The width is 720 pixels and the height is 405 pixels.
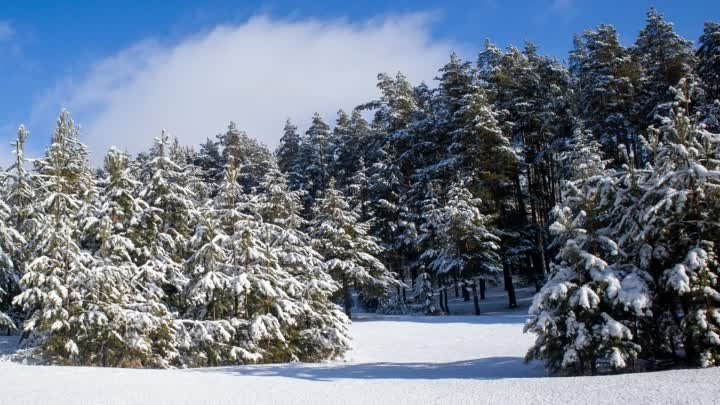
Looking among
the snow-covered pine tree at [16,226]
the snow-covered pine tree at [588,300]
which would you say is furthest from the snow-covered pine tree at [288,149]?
the snow-covered pine tree at [588,300]

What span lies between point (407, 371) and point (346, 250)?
19.2 metres

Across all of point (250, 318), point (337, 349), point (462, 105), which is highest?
point (462, 105)

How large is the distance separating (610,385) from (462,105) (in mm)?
30513

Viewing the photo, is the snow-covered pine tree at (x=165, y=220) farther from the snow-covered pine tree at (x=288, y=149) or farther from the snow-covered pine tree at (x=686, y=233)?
the snow-covered pine tree at (x=288, y=149)

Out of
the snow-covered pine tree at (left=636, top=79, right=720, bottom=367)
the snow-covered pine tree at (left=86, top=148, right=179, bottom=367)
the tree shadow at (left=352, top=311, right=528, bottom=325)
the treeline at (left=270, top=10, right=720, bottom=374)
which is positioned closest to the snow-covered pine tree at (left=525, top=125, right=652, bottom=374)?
the treeline at (left=270, top=10, right=720, bottom=374)

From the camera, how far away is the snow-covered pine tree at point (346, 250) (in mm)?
33969

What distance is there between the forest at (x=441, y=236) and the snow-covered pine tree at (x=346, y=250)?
0.15 metres

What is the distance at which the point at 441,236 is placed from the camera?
34.8 metres

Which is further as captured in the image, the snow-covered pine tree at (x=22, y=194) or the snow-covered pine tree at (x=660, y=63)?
the snow-covered pine tree at (x=660, y=63)

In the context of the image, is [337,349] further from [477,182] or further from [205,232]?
[477,182]

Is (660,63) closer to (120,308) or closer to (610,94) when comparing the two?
(610,94)

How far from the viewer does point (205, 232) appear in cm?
1972

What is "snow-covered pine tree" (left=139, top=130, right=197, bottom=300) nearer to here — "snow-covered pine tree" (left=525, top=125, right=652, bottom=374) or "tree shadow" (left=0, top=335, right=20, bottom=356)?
"tree shadow" (left=0, top=335, right=20, bottom=356)

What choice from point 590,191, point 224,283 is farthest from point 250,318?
point 590,191
